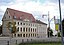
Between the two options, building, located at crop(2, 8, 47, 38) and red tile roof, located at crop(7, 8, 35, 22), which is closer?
building, located at crop(2, 8, 47, 38)

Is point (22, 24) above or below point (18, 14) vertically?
below

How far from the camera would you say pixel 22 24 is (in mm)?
117750

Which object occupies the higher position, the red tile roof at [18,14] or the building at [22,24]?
the red tile roof at [18,14]

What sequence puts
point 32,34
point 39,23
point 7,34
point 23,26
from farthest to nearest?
point 39,23 → point 32,34 → point 23,26 → point 7,34

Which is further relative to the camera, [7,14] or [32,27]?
[32,27]

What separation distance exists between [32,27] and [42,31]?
14707mm

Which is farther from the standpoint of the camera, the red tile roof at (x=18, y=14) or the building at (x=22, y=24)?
the red tile roof at (x=18, y=14)

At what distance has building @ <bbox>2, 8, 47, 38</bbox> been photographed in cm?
11244

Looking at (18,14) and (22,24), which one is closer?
(22,24)

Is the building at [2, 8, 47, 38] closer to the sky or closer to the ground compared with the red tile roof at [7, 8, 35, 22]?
closer to the ground

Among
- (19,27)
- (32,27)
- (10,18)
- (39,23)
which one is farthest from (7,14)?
(39,23)

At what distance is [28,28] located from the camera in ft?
400

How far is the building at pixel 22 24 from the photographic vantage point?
112 meters

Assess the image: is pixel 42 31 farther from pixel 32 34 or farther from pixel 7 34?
pixel 7 34
